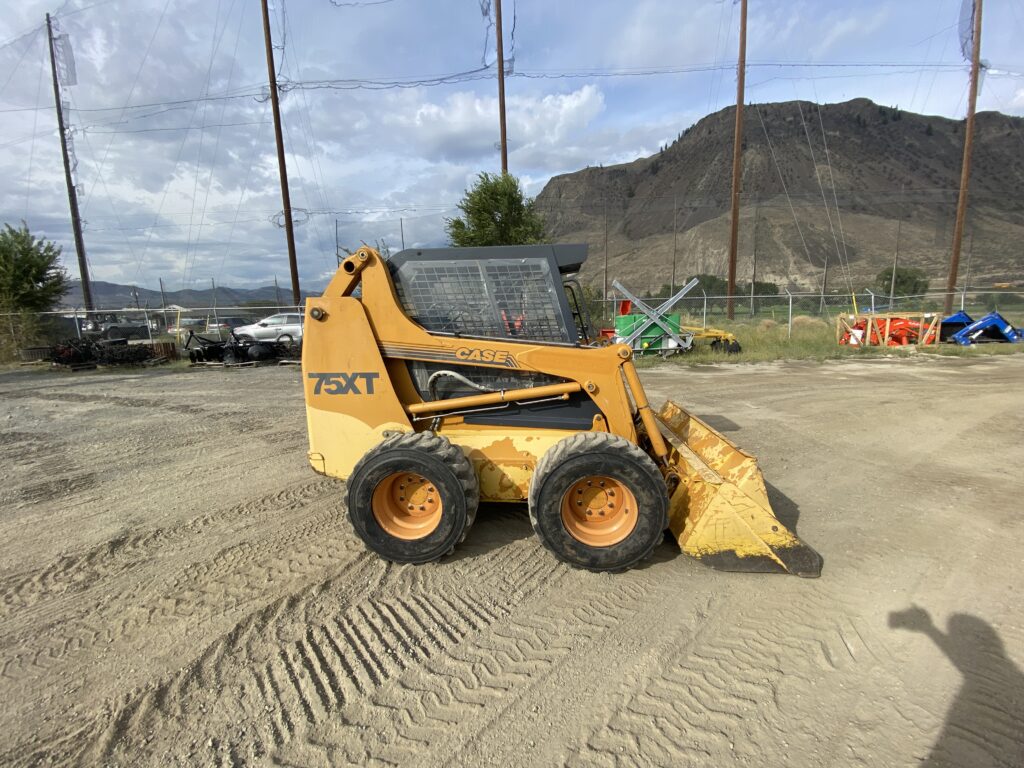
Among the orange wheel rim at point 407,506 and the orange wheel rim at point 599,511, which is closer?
the orange wheel rim at point 599,511

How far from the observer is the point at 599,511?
3.34 meters

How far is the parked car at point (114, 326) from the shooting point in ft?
62.0

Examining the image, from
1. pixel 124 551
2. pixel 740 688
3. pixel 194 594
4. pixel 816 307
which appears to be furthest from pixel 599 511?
pixel 816 307

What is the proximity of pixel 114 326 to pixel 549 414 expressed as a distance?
22.3 meters

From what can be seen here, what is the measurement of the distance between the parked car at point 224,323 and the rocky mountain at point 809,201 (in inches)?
715

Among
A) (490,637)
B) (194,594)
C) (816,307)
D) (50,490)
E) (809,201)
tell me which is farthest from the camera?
(809,201)

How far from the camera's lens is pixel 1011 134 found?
11050 cm

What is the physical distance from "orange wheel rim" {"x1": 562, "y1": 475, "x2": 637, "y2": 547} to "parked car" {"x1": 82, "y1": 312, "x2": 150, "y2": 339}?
21641mm

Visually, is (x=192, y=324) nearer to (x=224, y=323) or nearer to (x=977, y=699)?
(x=224, y=323)

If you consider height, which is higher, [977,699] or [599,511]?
[599,511]

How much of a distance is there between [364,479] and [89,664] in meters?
1.57

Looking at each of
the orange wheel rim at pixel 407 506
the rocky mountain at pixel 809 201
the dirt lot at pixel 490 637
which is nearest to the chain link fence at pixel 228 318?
the rocky mountain at pixel 809 201

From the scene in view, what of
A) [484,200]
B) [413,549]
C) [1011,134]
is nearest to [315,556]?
[413,549]

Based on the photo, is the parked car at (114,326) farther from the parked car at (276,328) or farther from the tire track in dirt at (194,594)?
the tire track in dirt at (194,594)
